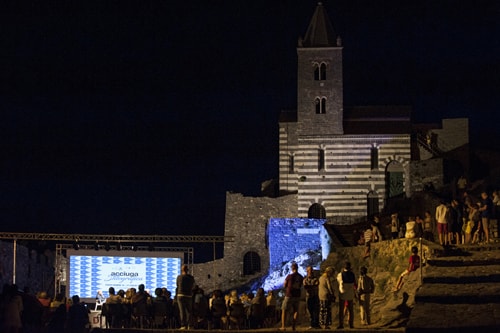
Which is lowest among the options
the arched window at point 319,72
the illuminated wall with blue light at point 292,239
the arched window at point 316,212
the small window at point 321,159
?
the illuminated wall with blue light at point 292,239

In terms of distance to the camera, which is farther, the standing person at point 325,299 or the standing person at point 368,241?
the standing person at point 368,241

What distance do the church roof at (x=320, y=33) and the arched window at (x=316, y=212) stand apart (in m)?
7.69

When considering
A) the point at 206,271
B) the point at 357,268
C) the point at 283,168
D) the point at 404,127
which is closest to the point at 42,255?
the point at 206,271

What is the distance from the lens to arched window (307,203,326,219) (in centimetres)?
5672

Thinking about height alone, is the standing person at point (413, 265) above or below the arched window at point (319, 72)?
below

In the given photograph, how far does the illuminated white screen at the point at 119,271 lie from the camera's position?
4981 cm

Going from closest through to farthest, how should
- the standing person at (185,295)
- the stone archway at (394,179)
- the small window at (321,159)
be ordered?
the standing person at (185,295)
the stone archway at (394,179)
the small window at (321,159)

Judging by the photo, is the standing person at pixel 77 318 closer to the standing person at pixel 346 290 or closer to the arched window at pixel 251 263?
the standing person at pixel 346 290

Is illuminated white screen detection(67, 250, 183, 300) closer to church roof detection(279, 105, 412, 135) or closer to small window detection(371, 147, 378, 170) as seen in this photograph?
small window detection(371, 147, 378, 170)

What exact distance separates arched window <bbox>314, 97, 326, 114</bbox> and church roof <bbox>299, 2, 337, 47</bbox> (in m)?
2.61

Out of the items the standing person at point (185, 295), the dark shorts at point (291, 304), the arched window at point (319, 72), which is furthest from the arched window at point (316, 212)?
the dark shorts at point (291, 304)

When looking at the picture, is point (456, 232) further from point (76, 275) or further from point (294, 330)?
point (76, 275)

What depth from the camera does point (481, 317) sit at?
22.5m

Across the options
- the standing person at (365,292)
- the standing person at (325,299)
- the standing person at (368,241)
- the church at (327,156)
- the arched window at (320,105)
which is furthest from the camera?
the arched window at (320,105)
